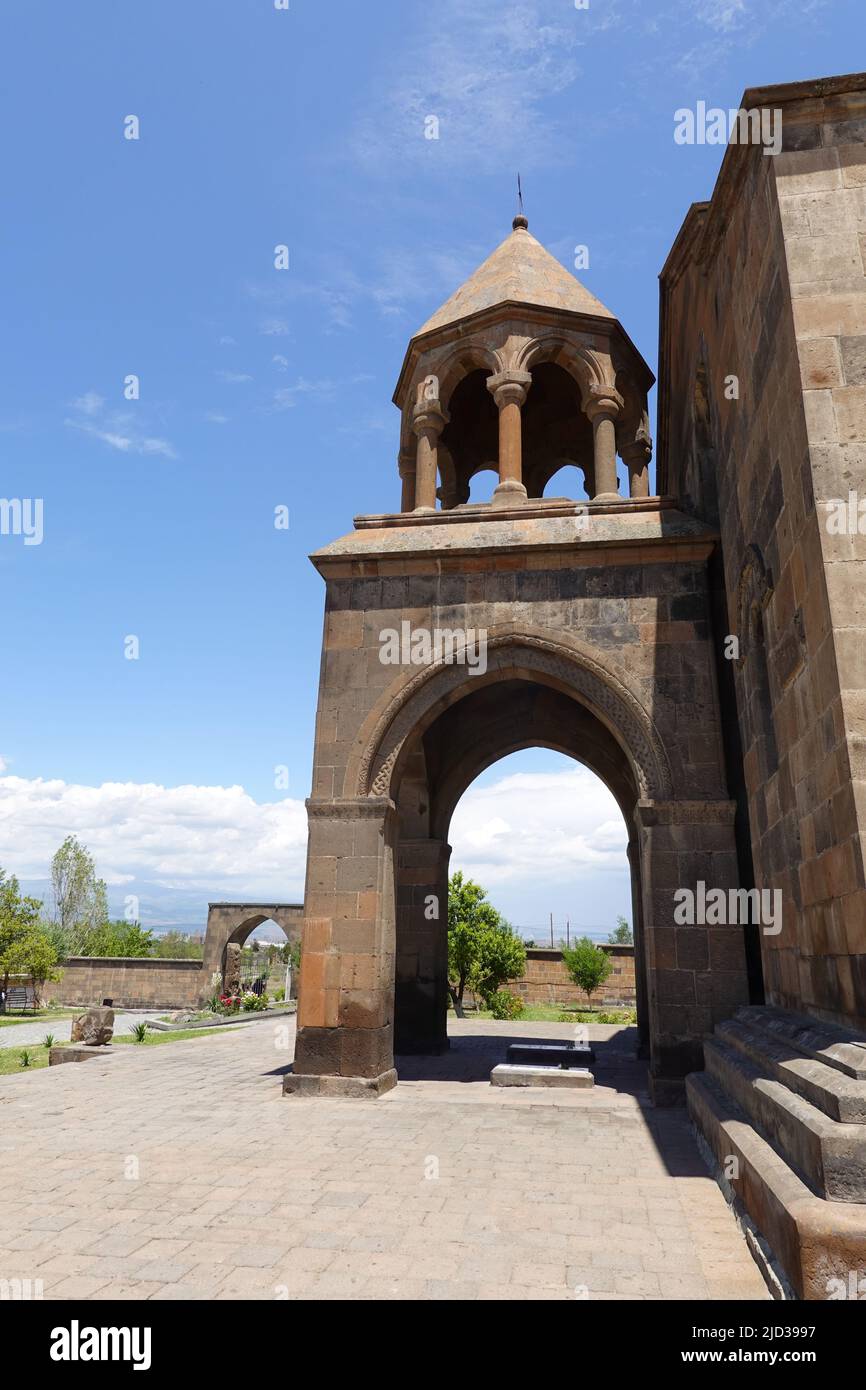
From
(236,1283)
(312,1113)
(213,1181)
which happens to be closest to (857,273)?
(236,1283)

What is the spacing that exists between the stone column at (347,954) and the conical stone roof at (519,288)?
692cm

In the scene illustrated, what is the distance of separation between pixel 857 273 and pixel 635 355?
658cm

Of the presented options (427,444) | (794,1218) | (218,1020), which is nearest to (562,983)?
(218,1020)

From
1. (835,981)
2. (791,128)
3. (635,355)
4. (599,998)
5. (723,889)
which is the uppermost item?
(635,355)

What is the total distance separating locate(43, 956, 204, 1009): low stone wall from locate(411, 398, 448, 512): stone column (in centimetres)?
2492

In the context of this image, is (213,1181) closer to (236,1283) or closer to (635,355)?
(236,1283)

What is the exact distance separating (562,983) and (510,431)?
18109 mm

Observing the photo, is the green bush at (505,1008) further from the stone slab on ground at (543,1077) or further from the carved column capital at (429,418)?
the carved column capital at (429,418)

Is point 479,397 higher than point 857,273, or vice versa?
point 479,397

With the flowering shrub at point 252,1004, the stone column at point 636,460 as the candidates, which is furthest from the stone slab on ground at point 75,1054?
the flowering shrub at point 252,1004

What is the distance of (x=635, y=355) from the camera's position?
37.6 ft

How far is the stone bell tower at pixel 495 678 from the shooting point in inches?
307

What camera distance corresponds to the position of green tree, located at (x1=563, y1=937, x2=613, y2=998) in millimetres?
21969

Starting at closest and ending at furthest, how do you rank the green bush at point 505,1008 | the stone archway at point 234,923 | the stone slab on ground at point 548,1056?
the stone slab on ground at point 548,1056, the green bush at point 505,1008, the stone archway at point 234,923
